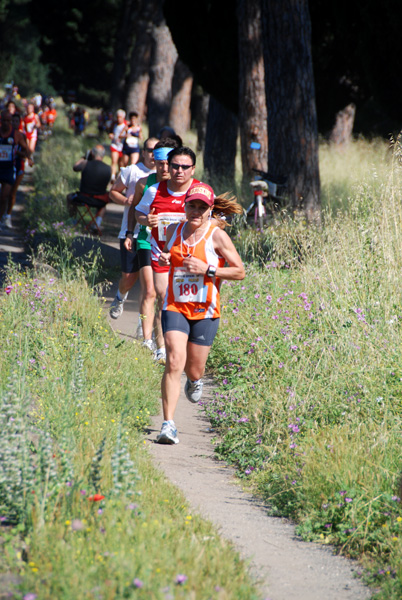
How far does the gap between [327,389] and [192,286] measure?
4.10 feet

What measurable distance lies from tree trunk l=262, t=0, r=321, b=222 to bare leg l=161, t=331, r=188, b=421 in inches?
256

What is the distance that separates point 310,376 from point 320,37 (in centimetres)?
1391

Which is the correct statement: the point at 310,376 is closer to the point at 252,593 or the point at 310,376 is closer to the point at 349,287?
the point at 349,287

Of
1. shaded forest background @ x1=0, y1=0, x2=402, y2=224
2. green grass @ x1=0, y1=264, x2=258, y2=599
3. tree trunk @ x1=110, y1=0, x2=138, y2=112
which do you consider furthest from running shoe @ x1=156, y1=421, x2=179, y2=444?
tree trunk @ x1=110, y1=0, x2=138, y2=112

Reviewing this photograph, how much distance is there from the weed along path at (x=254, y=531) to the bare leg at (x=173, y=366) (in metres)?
0.34

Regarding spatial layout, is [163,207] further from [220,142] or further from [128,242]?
[220,142]

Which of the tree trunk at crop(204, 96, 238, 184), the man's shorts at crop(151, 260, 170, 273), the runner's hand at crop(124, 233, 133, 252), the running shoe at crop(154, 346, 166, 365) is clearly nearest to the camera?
the man's shorts at crop(151, 260, 170, 273)

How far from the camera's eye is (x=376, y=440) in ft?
15.6

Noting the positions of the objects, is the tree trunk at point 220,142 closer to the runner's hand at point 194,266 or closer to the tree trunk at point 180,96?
the tree trunk at point 180,96

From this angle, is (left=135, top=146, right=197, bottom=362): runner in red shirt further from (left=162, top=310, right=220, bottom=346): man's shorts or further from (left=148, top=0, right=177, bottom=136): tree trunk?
(left=148, top=0, right=177, bottom=136): tree trunk

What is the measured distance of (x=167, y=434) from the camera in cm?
532

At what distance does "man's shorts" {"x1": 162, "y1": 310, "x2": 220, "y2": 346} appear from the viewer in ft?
17.7

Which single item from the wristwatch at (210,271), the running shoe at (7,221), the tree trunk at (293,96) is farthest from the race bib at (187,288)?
the running shoe at (7,221)

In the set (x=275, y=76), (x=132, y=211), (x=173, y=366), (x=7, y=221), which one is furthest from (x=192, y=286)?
(x=7, y=221)
